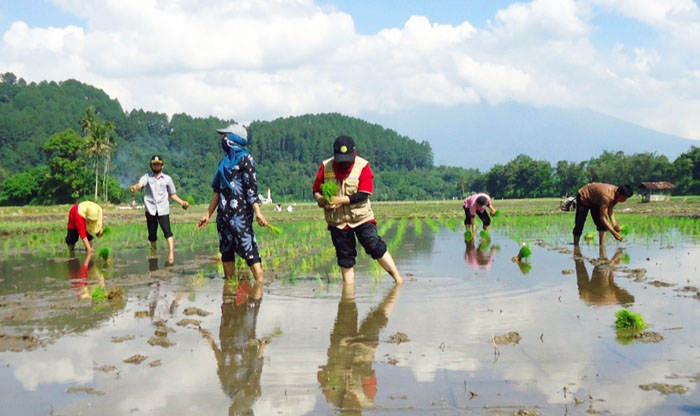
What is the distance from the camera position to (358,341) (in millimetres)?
4633

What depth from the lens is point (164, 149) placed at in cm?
13450

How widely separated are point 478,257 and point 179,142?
439 ft

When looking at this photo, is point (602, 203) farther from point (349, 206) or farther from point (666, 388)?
point (666, 388)

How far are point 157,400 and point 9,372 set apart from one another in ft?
3.70

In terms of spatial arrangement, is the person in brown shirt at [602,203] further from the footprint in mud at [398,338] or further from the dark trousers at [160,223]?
the footprint in mud at [398,338]

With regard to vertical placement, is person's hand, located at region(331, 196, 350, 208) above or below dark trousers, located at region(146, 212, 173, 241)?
above

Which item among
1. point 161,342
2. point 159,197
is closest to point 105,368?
point 161,342

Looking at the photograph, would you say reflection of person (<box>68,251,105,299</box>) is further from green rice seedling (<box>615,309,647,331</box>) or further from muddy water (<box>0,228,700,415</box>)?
green rice seedling (<box>615,309,647,331</box>)

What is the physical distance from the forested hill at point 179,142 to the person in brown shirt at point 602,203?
92.6m

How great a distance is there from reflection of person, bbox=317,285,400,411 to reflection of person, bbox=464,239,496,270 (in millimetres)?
3344

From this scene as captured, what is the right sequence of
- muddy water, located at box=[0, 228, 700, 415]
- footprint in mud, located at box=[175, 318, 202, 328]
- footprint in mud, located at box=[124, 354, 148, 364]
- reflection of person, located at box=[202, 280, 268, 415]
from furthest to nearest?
footprint in mud, located at box=[175, 318, 202, 328] → footprint in mud, located at box=[124, 354, 148, 364] → reflection of person, located at box=[202, 280, 268, 415] → muddy water, located at box=[0, 228, 700, 415]

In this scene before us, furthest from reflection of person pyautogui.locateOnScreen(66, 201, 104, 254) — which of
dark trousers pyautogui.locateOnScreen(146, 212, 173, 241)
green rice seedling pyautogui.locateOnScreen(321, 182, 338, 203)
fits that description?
green rice seedling pyautogui.locateOnScreen(321, 182, 338, 203)

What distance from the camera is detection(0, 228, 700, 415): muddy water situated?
3393 millimetres

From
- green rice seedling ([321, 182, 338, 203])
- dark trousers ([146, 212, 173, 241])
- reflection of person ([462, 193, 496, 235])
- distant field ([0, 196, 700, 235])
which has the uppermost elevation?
green rice seedling ([321, 182, 338, 203])
